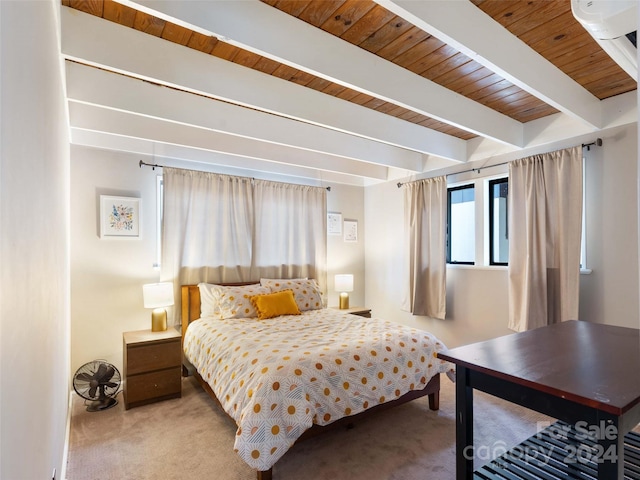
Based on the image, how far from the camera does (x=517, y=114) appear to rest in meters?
3.12

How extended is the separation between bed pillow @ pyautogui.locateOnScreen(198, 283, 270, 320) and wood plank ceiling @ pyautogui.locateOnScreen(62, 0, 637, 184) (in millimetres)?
2118

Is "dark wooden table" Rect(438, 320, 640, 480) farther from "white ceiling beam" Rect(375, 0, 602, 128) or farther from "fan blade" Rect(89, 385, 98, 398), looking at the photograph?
"fan blade" Rect(89, 385, 98, 398)

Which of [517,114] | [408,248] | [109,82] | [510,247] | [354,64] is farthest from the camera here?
[408,248]

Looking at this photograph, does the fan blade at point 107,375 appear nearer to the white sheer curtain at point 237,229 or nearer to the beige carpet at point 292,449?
the beige carpet at point 292,449

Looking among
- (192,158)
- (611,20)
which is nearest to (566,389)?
(611,20)

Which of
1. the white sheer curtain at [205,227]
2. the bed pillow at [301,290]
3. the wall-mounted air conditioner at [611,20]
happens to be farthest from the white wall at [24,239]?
the bed pillow at [301,290]

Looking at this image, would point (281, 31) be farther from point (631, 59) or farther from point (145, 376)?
point (145, 376)

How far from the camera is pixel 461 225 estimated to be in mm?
4070

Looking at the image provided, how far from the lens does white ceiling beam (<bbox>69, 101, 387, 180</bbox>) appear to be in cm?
279

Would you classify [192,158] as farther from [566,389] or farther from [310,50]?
[566,389]

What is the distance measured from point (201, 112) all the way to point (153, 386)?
2347 millimetres

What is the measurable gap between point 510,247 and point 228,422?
9.84 feet

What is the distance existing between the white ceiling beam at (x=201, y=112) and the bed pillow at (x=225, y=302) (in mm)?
1576

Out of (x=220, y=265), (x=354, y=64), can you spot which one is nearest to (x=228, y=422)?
(x=220, y=265)
